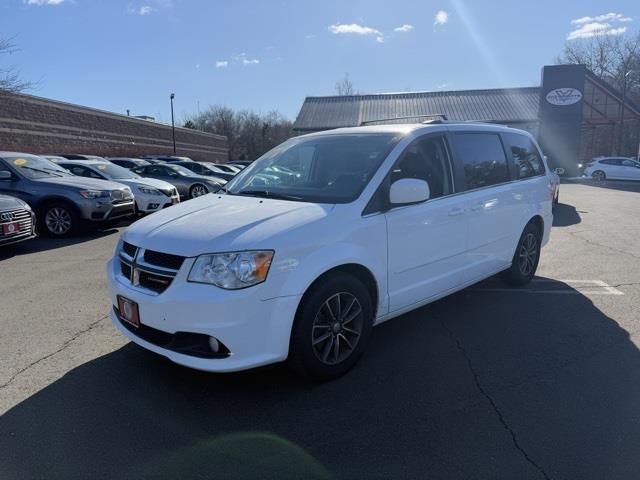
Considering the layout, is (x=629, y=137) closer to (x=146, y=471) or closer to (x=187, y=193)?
(x=187, y=193)

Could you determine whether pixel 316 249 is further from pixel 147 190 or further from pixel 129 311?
pixel 147 190

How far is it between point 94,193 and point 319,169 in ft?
23.1

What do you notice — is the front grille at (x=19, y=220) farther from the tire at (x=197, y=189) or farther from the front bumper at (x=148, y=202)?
the tire at (x=197, y=189)

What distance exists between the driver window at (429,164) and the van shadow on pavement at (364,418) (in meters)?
1.38

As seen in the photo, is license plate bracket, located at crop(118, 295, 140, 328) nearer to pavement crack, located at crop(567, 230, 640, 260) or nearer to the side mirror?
the side mirror

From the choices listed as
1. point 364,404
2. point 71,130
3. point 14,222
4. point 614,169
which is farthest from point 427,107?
point 364,404

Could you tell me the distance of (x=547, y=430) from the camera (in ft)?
9.51

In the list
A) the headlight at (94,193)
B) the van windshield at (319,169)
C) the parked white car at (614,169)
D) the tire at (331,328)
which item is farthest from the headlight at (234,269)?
the parked white car at (614,169)

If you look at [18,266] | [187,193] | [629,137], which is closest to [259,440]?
[18,266]

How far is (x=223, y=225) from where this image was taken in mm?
3277

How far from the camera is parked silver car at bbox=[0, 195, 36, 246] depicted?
293 inches

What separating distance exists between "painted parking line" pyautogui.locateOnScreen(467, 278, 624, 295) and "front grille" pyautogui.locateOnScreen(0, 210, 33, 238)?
6923 millimetres

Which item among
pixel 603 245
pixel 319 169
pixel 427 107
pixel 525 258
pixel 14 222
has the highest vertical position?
pixel 427 107

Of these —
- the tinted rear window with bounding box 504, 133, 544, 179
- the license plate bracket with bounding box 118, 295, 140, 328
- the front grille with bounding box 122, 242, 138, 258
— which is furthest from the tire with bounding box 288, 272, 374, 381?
the tinted rear window with bounding box 504, 133, 544, 179
